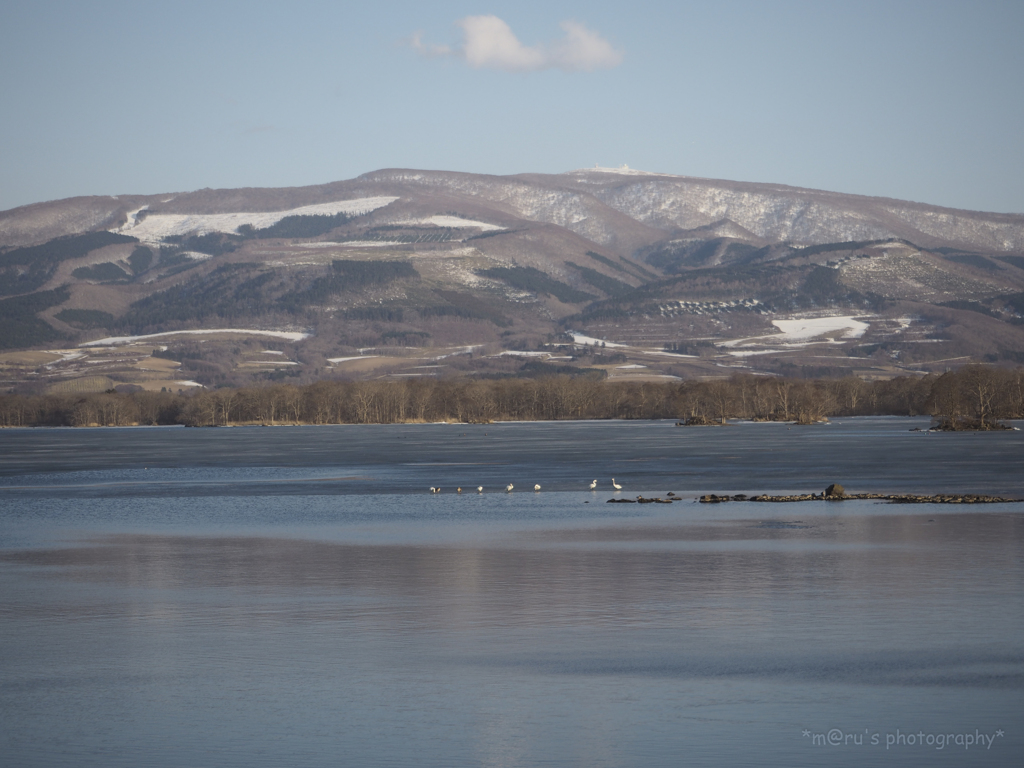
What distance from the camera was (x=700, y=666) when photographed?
23.3 metres

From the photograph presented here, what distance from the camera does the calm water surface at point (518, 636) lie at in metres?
18.8

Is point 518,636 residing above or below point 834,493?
below

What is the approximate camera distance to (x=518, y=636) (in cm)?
2641

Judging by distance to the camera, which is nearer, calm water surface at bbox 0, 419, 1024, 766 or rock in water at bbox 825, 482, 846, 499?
calm water surface at bbox 0, 419, 1024, 766

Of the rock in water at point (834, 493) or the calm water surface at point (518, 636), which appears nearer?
the calm water surface at point (518, 636)

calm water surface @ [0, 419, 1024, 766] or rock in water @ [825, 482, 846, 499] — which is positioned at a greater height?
rock in water @ [825, 482, 846, 499]

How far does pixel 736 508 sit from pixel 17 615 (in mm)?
36297

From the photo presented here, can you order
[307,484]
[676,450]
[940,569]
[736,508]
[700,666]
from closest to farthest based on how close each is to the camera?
[700,666], [940,569], [736,508], [307,484], [676,450]

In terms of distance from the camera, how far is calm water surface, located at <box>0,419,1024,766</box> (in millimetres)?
18750

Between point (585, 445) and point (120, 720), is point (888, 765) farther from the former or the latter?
point (585, 445)

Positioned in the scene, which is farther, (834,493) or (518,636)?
(834,493)

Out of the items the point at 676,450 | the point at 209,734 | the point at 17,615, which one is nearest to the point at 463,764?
the point at 209,734

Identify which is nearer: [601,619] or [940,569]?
[601,619]

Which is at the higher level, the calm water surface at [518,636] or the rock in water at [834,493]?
the rock in water at [834,493]
